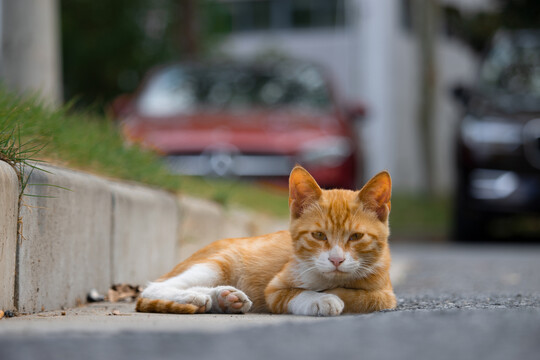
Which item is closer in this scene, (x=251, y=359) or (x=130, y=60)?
(x=251, y=359)

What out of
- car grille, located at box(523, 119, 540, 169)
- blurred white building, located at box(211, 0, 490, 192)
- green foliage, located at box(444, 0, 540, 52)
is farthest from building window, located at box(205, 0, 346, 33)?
car grille, located at box(523, 119, 540, 169)

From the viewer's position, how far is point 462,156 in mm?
8672

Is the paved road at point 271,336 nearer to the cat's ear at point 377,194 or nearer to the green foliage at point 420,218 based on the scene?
the cat's ear at point 377,194

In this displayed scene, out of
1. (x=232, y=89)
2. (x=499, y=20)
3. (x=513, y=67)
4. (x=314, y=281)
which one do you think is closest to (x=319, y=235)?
(x=314, y=281)

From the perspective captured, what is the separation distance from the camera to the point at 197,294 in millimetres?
3742

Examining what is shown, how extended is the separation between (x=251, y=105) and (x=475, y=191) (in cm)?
265

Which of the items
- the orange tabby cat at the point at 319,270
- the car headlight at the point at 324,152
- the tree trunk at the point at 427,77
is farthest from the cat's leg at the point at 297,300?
the tree trunk at the point at 427,77

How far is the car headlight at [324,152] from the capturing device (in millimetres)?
8062

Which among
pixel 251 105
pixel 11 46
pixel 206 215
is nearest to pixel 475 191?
pixel 251 105

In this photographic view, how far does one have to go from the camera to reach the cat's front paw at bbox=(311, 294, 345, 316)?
140 inches

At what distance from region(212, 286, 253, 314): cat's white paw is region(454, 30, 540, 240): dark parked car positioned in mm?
5313

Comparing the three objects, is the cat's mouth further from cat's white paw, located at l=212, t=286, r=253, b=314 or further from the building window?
the building window

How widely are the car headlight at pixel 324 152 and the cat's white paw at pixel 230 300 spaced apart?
14.2ft

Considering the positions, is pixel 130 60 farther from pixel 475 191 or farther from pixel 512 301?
pixel 512 301
